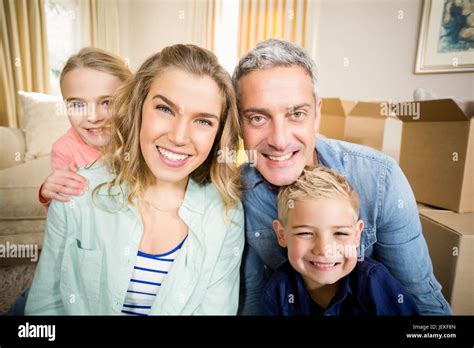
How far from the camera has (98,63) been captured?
0.92 m

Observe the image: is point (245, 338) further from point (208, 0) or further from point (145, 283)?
point (208, 0)

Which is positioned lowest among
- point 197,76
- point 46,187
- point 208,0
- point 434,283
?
point 434,283

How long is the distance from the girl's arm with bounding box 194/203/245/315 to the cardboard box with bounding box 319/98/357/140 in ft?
1.44

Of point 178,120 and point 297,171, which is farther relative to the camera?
point 297,171

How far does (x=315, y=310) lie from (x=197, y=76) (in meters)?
0.80

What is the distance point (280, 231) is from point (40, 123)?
0.83 meters

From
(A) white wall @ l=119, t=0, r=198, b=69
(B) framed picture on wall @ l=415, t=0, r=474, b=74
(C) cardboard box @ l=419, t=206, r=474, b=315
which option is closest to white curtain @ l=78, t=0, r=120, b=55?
(A) white wall @ l=119, t=0, r=198, b=69

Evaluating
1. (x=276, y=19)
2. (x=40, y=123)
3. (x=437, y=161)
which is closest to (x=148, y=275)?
(x=40, y=123)

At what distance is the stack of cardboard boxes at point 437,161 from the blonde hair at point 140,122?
0.39m

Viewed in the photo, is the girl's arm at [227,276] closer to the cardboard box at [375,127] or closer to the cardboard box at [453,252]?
the cardboard box at [375,127]

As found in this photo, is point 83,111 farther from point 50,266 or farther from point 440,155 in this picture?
point 440,155

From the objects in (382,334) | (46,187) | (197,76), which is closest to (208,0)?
(197,76)

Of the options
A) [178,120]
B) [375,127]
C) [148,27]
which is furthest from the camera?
[375,127]

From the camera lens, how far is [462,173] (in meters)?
0.99
